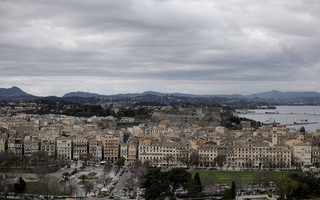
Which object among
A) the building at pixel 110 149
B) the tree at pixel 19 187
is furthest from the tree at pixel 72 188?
the building at pixel 110 149

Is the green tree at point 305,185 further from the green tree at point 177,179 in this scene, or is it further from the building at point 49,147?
the building at point 49,147

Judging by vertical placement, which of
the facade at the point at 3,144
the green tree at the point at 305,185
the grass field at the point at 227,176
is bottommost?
the grass field at the point at 227,176

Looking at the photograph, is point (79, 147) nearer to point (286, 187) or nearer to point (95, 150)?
point (95, 150)

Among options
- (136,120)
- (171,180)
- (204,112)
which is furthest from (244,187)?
(204,112)

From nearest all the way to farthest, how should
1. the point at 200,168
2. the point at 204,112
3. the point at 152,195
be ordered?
the point at 152,195 → the point at 200,168 → the point at 204,112

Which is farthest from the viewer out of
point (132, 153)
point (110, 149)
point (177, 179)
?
point (110, 149)

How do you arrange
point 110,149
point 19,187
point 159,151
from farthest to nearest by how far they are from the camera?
point 110,149 < point 159,151 < point 19,187

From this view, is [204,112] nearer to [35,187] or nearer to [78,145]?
[78,145]

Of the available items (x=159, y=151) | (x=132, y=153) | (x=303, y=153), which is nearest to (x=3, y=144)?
(x=132, y=153)
